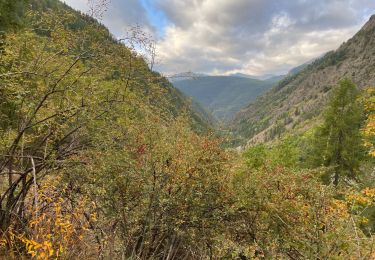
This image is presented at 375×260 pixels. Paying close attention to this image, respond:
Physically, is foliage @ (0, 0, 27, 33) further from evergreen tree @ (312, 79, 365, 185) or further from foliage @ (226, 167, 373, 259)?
evergreen tree @ (312, 79, 365, 185)

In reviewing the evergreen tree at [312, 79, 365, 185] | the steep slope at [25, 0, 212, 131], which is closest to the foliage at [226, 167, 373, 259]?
the steep slope at [25, 0, 212, 131]

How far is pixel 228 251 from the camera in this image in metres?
7.55

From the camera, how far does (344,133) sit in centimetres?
3191

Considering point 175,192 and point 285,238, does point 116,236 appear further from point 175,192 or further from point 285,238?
point 285,238

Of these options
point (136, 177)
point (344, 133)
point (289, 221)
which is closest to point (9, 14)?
point (136, 177)

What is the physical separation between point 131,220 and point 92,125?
2.07 metres

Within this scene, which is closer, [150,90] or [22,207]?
[22,207]

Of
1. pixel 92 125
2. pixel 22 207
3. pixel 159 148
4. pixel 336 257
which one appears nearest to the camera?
pixel 336 257

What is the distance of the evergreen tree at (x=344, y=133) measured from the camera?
103ft

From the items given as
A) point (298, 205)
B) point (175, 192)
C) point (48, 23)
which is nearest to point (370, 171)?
point (298, 205)

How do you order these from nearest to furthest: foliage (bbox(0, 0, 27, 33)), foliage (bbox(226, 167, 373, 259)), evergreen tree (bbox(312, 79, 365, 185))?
foliage (bbox(226, 167, 373, 259)) → foliage (bbox(0, 0, 27, 33)) → evergreen tree (bbox(312, 79, 365, 185))

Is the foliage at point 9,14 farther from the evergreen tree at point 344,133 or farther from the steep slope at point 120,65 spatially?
the evergreen tree at point 344,133

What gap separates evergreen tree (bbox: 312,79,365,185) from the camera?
31.5 meters

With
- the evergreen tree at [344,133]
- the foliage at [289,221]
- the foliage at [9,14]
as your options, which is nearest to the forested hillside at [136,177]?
the foliage at [289,221]
